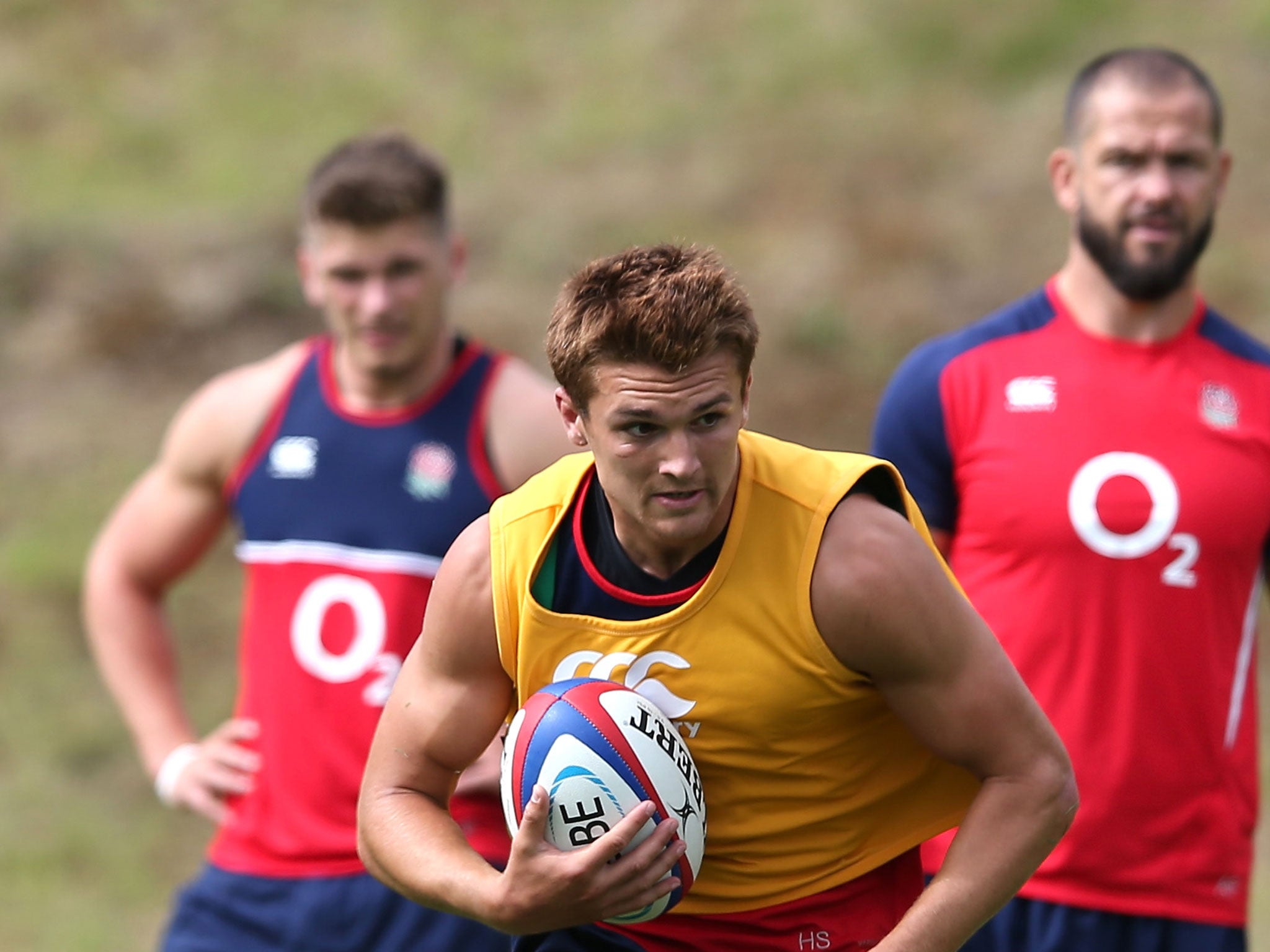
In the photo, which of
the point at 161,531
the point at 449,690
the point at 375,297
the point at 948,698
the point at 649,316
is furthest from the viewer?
the point at 161,531

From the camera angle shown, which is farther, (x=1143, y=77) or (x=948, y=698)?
(x=1143, y=77)

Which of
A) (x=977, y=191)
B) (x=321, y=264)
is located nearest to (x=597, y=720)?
(x=321, y=264)

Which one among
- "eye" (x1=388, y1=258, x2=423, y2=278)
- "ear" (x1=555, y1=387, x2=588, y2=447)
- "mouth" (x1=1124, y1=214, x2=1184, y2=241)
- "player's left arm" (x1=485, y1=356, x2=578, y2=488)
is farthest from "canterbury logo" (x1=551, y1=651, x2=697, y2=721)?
"mouth" (x1=1124, y1=214, x2=1184, y2=241)

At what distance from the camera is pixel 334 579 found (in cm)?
495

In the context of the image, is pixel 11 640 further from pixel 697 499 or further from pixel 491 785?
pixel 697 499

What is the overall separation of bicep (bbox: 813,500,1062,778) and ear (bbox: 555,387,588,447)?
0.50 m

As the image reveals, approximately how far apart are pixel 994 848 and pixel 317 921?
2248 millimetres

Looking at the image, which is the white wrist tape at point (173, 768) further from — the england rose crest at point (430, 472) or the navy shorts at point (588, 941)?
the navy shorts at point (588, 941)

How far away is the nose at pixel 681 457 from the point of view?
3127 mm

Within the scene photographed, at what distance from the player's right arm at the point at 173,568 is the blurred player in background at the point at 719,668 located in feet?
5.77

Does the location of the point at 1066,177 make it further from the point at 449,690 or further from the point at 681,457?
the point at 449,690

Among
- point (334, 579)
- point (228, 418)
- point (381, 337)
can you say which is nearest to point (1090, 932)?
point (334, 579)

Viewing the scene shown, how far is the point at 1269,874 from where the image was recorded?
29.7 ft

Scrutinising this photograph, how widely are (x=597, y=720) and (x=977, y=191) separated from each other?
11460 millimetres
